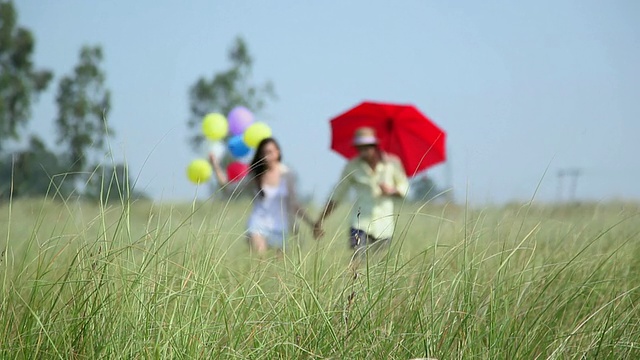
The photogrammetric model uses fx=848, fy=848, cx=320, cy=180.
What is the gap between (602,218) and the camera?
6.83 meters

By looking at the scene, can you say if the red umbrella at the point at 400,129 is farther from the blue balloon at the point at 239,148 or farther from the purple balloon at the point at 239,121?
the purple balloon at the point at 239,121

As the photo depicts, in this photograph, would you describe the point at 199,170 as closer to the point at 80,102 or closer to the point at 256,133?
the point at 256,133

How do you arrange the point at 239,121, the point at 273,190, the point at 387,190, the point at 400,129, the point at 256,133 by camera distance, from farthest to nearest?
the point at 239,121, the point at 256,133, the point at 400,129, the point at 273,190, the point at 387,190

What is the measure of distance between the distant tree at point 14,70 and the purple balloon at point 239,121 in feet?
57.9

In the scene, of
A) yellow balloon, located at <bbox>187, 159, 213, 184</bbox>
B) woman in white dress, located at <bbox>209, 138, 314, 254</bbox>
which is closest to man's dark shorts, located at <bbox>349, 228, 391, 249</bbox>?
woman in white dress, located at <bbox>209, 138, 314, 254</bbox>

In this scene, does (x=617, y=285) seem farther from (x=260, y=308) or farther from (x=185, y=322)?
(x=185, y=322)

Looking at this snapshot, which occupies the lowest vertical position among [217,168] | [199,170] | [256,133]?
[199,170]

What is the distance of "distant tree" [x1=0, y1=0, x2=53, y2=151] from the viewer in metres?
26.0

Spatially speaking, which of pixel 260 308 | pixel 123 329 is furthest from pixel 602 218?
pixel 123 329

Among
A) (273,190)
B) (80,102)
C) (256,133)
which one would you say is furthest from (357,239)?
(80,102)

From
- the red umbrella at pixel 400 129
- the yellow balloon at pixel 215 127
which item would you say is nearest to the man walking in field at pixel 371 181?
the red umbrella at pixel 400 129

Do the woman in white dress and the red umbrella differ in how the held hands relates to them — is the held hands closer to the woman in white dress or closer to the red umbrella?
the woman in white dress

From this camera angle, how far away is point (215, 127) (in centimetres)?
935

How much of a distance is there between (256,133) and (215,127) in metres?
0.57
